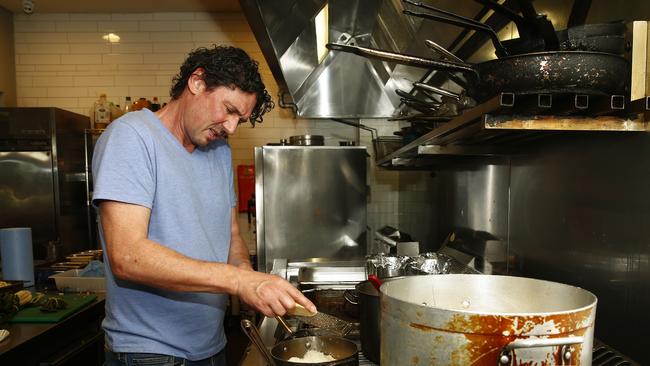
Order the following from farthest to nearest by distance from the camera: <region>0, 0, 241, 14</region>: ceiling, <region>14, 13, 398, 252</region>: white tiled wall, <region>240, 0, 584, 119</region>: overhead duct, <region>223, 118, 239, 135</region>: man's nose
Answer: <region>14, 13, 398, 252</region>: white tiled wall → <region>0, 0, 241, 14</region>: ceiling → <region>240, 0, 584, 119</region>: overhead duct → <region>223, 118, 239, 135</region>: man's nose

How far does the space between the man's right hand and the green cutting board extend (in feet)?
5.56

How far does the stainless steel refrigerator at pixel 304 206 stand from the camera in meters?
4.13

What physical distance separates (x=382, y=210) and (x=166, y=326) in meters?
3.66

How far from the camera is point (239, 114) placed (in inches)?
62.6

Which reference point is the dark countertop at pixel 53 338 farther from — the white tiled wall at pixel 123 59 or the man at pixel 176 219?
the white tiled wall at pixel 123 59

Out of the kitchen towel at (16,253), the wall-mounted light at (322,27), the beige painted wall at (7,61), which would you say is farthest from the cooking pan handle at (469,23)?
the beige painted wall at (7,61)

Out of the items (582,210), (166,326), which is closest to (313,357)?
(166,326)

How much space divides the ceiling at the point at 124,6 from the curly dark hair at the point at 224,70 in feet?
11.1

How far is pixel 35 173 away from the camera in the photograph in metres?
4.25

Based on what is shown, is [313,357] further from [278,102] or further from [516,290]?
[278,102]

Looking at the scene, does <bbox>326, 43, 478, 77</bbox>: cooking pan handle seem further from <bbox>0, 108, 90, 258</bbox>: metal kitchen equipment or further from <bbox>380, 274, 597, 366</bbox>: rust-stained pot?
<bbox>0, 108, 90, 258</bbox>: metal kitchen equipment

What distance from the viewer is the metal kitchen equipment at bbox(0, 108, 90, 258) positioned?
4207 mm

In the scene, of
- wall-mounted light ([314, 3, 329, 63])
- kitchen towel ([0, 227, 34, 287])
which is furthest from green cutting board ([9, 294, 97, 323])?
wall-mounted light ([314, 3, 329, 63])

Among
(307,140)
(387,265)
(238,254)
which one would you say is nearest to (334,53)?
(307,140)
